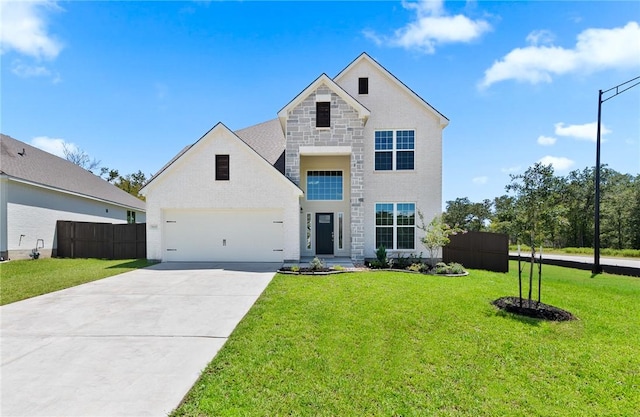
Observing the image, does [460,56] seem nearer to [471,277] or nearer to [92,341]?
[471,277]

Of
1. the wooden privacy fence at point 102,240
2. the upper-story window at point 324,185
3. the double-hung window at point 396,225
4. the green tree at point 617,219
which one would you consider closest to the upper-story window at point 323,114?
the upper-story window at point 324,185

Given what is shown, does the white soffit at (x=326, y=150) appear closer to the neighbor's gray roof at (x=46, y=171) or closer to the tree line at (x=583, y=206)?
the tree line at (x=583, y=206)

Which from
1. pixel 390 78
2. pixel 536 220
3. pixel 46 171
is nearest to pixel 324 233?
pixel 390 78

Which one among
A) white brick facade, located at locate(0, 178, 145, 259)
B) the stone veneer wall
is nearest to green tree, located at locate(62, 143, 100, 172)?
white brick facade, located at locate(0, 178, 145, 259)

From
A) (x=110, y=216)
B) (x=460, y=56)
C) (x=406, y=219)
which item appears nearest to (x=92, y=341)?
(x=406, y=219)

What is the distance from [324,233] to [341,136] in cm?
495

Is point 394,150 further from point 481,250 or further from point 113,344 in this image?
point 113,344

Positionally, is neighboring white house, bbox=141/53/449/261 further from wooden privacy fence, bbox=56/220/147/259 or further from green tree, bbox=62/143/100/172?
green tree, bbox=62/143/100/172

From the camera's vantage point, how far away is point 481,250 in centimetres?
1398

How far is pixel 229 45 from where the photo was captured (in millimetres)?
13633

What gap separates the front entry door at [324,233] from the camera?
602 inches

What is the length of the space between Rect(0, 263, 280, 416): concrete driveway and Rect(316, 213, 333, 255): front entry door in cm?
653

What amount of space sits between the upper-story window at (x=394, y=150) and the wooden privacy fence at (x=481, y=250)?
4.45m

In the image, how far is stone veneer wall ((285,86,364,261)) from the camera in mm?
13930
